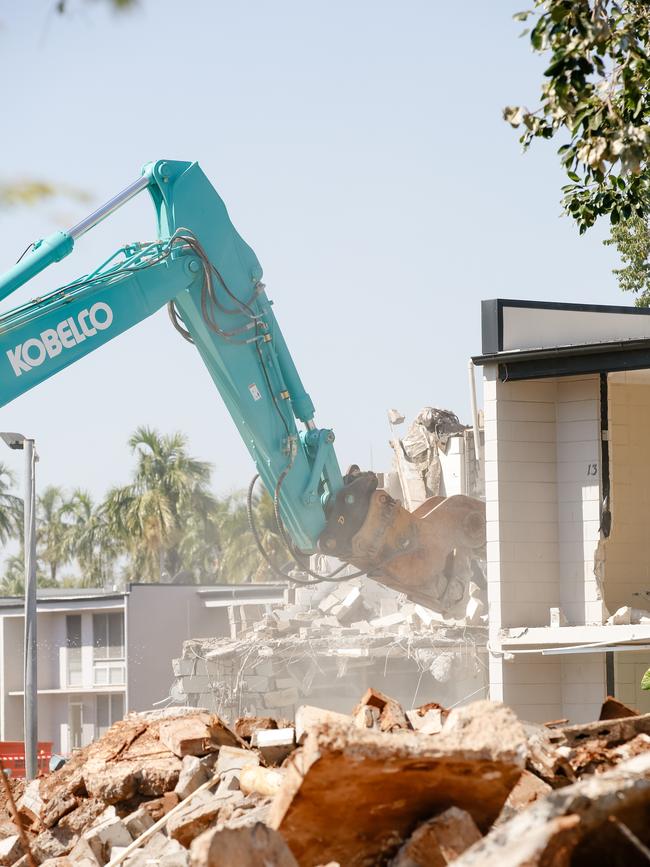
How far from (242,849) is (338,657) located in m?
18.1

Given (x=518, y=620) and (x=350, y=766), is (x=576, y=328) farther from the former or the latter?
(x=350, y=766)

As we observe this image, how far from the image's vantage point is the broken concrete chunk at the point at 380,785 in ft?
16.4

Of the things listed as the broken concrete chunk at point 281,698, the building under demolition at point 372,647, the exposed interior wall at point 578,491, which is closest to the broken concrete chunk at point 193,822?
the exposed interior wall at point 578,491

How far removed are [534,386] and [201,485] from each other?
2089 inches

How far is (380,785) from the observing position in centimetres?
511

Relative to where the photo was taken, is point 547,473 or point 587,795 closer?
point 587,795

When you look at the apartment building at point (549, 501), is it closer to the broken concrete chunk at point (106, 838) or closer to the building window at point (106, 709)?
the broken concrete chunk at point (106, 838)

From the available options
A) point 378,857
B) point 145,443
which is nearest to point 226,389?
point 378,857

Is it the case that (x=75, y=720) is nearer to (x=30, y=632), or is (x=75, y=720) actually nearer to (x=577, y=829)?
(x=30, y=632)

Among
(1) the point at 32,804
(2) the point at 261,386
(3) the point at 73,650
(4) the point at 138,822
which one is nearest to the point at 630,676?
(2) the point at 261,386

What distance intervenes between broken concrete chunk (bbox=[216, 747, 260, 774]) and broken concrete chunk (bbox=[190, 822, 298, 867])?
2672 mm

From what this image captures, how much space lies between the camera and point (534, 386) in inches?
531

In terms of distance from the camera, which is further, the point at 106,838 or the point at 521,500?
the point at 521,500

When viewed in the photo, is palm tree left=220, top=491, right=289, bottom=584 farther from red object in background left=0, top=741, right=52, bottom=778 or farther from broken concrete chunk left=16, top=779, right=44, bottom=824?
broken concrete chunk left=16, top=779, right=44, bottom=824
